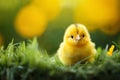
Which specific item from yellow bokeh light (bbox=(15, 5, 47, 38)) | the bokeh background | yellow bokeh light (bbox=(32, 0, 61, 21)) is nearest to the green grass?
the bokeh background

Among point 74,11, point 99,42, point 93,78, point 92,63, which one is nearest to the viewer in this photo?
point 93,78

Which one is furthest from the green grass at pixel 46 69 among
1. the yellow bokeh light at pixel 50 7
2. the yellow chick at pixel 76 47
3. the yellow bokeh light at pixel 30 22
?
the yellow bokeh light at pixel 50 7

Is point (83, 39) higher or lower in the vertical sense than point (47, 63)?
higher

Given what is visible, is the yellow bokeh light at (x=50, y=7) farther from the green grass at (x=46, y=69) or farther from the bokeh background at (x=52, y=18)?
the green grass at (x=46, y=69)

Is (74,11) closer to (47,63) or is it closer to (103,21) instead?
(103,21)

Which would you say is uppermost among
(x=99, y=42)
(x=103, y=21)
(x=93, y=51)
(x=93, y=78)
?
(x=103, y=21)

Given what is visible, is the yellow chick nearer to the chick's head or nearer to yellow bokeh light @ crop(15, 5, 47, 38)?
the chick's head

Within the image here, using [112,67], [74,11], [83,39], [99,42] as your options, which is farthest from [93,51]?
[74,11]
